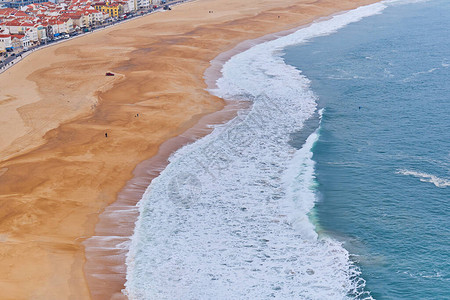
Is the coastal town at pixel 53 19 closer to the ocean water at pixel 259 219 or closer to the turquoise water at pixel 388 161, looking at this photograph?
the turquoise water at pixel 388 161

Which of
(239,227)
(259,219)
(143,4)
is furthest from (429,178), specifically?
(143,4)

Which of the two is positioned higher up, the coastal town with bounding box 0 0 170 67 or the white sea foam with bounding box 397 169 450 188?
the coastal town with bounding box 0 0 170 67

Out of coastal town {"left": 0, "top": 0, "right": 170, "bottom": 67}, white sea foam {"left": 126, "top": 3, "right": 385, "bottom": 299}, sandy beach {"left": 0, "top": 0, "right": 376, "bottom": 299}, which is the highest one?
coastal town {"left": 0, "top": 0, "right": 170, "bottom": 67}

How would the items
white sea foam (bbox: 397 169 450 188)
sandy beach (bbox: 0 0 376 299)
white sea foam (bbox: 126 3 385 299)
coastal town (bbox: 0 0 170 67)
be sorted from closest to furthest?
white sea foam (bbox: 126 3 385 299), sandy beach (bbox: 0 0 376 299), white sea foam (bbox: 397 169 450 188), coastal town (bbox: 0 0 170 67)

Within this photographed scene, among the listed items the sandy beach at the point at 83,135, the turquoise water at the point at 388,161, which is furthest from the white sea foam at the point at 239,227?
the sandy beach at the point at 83,135

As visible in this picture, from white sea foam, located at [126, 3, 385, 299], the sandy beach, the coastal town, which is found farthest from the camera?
the coastal town

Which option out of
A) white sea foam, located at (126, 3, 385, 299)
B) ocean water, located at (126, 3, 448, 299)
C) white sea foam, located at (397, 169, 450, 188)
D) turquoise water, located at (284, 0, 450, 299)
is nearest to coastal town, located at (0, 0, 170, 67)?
turquoise water, located at (284, 0, 450, 299)

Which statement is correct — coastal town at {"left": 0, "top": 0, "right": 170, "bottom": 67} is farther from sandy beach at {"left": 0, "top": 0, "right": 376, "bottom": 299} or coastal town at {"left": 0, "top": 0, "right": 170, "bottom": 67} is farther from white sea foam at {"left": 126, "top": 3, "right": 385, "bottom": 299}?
white sea foam at {"left": 126, "top": 3, "right": 385, "bottom": 299}

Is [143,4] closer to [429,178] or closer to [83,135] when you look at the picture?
[83,135]
